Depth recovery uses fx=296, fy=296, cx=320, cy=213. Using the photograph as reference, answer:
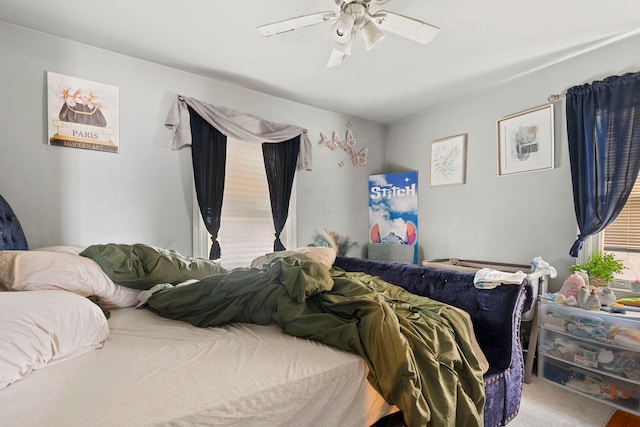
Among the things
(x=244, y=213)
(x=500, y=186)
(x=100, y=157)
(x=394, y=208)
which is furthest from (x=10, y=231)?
(x=500, y=186)

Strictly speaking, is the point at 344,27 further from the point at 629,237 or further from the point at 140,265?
the point at 629,237

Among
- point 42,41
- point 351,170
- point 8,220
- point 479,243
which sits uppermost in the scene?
point 42,41

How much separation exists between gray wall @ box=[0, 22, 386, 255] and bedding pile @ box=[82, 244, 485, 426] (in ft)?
2.85

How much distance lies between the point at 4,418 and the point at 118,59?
269 cm

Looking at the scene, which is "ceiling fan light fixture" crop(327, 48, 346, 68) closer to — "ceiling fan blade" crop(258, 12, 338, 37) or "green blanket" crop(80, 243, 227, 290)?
"ceiling fan blade" crop(258, 12, 338, 37)

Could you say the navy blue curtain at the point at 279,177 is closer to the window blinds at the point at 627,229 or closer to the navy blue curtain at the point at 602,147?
the navy blue curtain at the point at 602,147

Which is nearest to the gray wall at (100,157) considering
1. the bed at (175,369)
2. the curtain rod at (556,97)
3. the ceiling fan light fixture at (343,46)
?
the bed at (175,369)

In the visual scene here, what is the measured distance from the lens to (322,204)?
3.73 metres

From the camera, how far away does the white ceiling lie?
1.93 metres

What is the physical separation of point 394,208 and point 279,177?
1.61 meters

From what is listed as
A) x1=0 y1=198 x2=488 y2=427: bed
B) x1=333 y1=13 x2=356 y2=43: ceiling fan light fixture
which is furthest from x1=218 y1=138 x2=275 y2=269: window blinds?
x1=333 y1=13 x2=356 y2=43: ceiling fan light fixture

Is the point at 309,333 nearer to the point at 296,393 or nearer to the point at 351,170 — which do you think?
the point at 296,393

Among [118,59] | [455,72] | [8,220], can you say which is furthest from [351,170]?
[8,220]

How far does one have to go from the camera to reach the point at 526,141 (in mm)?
2814
